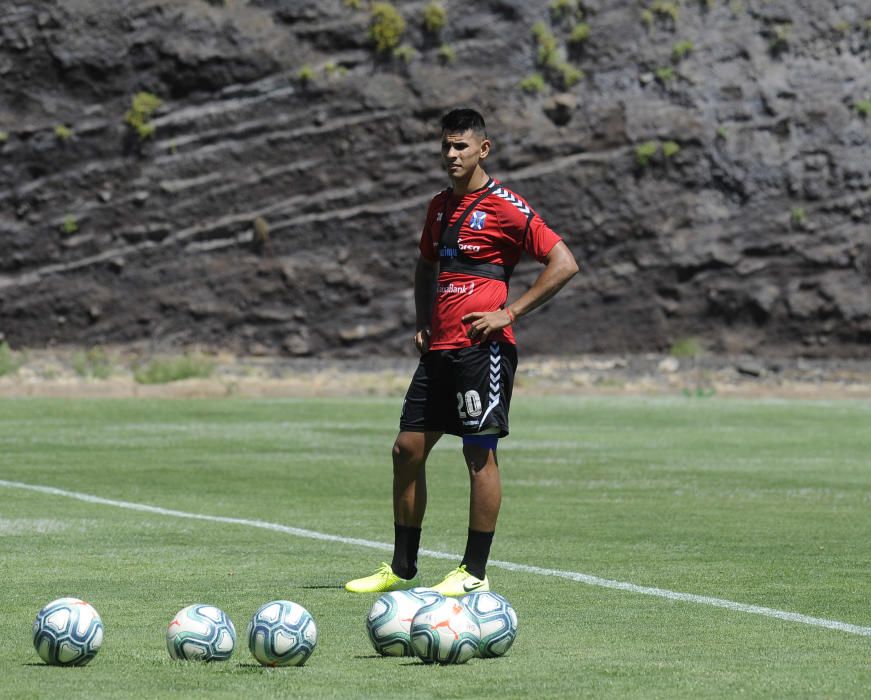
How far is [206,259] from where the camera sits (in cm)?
5538

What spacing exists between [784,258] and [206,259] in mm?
19266

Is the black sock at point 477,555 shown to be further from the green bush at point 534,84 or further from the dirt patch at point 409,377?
the green bush at point 534,84

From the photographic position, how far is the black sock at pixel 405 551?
31.2 ft

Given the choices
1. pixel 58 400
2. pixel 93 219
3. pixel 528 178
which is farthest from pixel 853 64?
pixel 58 400

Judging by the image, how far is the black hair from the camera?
30.7 ft

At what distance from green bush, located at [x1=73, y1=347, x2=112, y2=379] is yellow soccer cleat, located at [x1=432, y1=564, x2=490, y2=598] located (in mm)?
38975

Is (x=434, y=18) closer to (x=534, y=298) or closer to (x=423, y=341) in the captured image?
(x=423, y=341)

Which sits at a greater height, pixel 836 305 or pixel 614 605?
pixel 614 605

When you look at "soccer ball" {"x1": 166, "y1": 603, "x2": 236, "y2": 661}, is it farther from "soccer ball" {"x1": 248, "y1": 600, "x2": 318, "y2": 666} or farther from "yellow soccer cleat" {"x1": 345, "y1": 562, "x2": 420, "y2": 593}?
"yellow soccer cleat" {"x1": 345, "y1": 562, "x2": 420, "y2": 593}

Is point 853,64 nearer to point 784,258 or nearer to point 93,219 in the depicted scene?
point 784,258

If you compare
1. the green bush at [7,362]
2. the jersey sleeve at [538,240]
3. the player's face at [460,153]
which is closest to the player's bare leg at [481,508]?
the jersey sleeve at [538,240]

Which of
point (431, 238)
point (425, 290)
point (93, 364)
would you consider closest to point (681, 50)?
point (93, 364)

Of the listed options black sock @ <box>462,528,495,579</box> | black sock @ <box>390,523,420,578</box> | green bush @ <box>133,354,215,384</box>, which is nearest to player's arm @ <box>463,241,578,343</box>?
black sock @ <box>462,528,495,579</box>

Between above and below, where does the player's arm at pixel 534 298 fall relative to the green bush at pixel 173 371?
above
